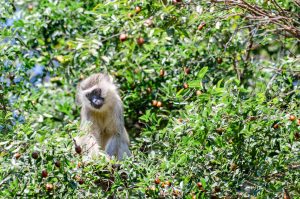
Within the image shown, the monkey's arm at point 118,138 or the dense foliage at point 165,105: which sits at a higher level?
the dense foliage at point 165,105

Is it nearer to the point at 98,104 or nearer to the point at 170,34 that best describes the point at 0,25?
the point at 98,104

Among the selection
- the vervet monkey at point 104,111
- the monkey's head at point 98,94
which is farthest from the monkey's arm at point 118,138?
the monkey's head at point 98,94

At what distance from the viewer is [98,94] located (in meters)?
8.84

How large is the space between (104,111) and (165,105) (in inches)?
27.0

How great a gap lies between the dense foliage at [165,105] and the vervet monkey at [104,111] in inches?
8.0

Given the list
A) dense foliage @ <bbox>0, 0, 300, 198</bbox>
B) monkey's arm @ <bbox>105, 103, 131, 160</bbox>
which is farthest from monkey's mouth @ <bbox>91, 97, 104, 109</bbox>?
dense foliage @ <bbox>0, 0, 300, 198</bbox>

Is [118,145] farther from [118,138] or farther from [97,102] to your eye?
[97,102]

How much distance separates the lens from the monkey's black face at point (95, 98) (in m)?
8.78

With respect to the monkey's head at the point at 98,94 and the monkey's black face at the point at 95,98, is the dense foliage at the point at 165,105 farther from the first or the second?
the monkey's black face at the point at 95,98

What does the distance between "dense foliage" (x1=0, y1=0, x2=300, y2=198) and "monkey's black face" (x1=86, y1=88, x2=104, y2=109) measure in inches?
11.8

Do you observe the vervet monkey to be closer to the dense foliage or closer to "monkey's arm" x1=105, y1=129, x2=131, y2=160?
"monkey's arm" x1=105, y1=129, x2=131, y2=160

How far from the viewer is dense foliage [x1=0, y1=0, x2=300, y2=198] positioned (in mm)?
6633

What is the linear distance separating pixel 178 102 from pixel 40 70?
2.71m

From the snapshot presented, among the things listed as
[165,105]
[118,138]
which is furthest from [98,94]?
[165,105]
